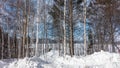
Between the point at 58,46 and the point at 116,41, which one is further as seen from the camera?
the point at 58,46

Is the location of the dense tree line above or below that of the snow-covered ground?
above

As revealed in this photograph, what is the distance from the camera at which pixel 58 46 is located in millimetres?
34781

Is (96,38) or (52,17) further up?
(52,17)

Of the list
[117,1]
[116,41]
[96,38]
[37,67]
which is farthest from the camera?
[96,38]

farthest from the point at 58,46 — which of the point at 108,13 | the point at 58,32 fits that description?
the point at 108,13

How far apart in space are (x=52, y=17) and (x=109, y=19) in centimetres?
731

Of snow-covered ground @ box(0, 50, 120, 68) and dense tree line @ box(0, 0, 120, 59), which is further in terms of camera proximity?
dense tree line @ box(0, 0, 120, 59)

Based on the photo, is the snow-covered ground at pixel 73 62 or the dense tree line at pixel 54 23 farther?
the dense tree line at pixel 54 23

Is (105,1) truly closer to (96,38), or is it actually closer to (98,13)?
(98,13)

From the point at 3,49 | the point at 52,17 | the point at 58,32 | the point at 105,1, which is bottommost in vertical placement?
the point at 3,49

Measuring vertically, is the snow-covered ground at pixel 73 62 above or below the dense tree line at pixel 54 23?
below

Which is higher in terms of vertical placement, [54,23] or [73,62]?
[54,23]

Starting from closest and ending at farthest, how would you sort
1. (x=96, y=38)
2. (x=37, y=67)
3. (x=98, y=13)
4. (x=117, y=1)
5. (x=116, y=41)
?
(x=37, y=67)
(x=117, y=1)
(x=98, y=13)
(x=116, y=41)
(x=96, y=38)

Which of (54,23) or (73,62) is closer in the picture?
(73,62)
